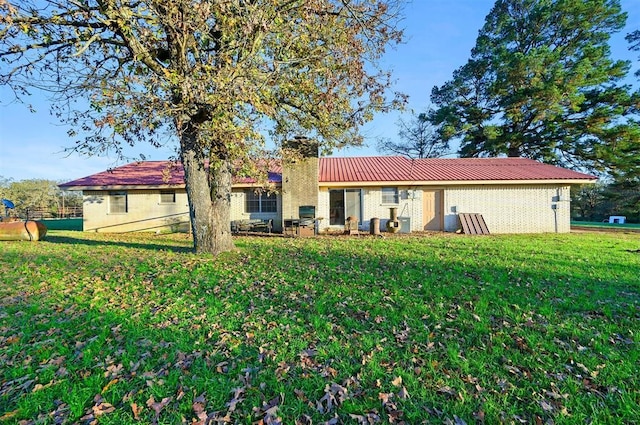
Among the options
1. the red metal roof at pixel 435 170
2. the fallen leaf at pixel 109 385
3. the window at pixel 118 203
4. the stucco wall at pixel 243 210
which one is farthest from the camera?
the window at pixel 118 203

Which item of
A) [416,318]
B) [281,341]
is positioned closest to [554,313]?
[416,318]

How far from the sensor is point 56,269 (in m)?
7.19

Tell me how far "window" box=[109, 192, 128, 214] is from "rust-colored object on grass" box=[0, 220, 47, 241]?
4110 millimetres

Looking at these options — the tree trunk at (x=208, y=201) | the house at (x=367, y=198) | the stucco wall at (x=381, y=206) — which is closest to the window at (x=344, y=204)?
the house at (x=367, y=198)

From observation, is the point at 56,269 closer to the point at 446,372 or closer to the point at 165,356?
the point at 165,356

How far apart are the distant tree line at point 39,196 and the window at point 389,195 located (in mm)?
32616

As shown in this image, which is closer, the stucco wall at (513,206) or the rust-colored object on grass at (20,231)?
the rust-colored object on grass at (20,231)

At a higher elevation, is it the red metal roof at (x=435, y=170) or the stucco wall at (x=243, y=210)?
the red metal roof at (x=435, y=170)

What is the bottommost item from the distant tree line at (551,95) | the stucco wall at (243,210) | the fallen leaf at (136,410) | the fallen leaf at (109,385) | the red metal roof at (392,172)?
the fallen leaf at (136,410)

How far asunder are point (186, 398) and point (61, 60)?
9183 millimetres

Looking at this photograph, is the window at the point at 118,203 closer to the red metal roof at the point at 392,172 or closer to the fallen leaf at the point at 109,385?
the red metal roof at the point at 392,172

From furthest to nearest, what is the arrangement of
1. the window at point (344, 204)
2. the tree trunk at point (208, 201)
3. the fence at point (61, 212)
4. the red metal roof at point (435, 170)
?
the fence at point (61, 212) < the window at point (344, 204) < the red metal roof at point (435, 170) < the tree trunk at point (208, 201)

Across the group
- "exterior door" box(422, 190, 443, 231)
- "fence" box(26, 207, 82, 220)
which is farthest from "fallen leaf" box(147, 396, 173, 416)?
"fence" box(26, 207, 82, 220)

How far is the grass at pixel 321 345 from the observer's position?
253 centimetres
